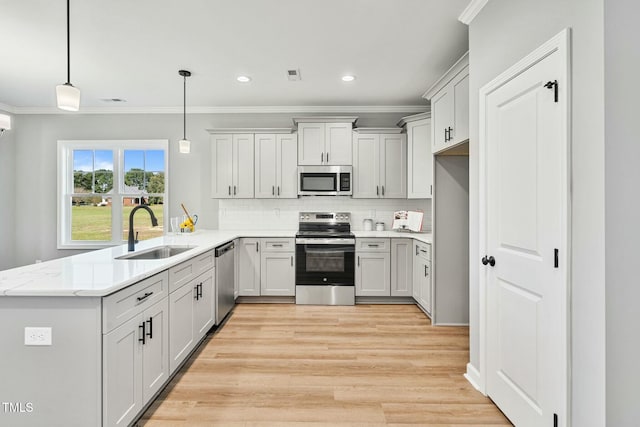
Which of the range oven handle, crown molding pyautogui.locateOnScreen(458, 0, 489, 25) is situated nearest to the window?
the range oven handle

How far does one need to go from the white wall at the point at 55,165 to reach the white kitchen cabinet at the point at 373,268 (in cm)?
217

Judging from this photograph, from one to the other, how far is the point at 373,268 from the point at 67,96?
11.6 feet

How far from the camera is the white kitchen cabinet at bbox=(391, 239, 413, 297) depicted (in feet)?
14.2

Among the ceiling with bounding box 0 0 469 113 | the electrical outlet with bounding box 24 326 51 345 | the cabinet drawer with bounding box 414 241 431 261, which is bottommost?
the electrical outlet with bounding box 24 326 51 345

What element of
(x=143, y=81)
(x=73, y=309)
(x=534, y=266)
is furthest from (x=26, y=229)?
(x=534, y=266)

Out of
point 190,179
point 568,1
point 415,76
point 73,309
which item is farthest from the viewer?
point 190,179

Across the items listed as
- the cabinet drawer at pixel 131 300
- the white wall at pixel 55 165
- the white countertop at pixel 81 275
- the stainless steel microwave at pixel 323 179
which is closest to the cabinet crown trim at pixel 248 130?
the white wall at pixel 55 165

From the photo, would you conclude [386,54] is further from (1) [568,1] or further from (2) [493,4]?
(1) [568,1]

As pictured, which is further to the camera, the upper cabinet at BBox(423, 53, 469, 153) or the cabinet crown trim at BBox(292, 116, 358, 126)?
the cabinet crown trim at BBox(292, 116, 358, 126)

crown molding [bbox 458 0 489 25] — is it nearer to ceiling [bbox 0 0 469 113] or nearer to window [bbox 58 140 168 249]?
ceiling [bbox 0 0 469 113]

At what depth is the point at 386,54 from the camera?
10.6 ft

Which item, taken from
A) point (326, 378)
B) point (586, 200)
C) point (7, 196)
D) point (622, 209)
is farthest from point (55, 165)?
point (622, 209)

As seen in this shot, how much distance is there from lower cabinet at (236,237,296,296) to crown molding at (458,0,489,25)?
2.99 meters

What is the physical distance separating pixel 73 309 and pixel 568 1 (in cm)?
267
